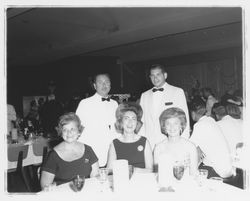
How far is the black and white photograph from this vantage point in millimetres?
1859

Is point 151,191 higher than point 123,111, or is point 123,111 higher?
point 123,111

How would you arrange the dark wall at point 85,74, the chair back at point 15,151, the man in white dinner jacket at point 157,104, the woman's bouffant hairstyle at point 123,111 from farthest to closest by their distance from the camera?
the dark wall at point 85,74, the chair back at point 15,151, the man in white dinner jacket at point 157,104, the woman's bouffant hairstyle at point 123,111

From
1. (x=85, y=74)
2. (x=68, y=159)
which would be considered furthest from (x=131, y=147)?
(x=85, y=74)

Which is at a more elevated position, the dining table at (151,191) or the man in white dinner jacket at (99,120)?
the man in white dinner jacket at (99,120)

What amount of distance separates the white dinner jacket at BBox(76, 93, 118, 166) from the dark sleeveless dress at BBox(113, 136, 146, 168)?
2.15 ft

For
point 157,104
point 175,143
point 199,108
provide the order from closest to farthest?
point 175,143 < point 199,108 < point 157,104

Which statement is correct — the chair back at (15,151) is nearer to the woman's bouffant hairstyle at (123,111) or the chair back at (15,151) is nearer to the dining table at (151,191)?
the woman's bouffant hairstyle at (123,111)

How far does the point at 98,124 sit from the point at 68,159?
0.98 metres

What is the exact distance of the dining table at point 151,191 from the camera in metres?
1.77

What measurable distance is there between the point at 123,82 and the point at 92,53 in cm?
247

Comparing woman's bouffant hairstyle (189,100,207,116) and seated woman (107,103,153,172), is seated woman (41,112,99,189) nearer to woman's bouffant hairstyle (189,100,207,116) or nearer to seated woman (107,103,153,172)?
seated woman (107,103,153,172)

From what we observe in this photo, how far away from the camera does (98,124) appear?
3.30 m

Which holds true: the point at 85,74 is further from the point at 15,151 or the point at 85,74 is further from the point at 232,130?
the point at 232,130

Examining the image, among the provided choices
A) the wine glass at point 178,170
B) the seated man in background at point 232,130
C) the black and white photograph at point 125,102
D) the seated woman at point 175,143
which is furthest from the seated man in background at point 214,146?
the wine glass at point 178,170
